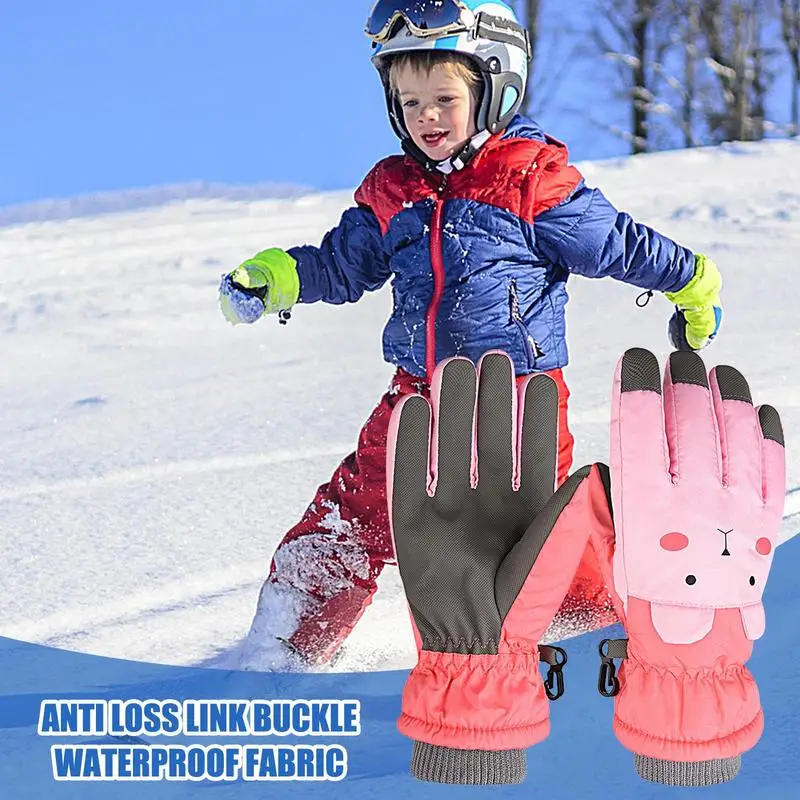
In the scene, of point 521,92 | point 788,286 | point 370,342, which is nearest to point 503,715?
point 521,92

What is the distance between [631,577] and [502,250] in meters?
0.75

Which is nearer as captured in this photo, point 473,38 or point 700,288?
point 473,38

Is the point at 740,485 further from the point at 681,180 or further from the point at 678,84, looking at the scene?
the point at 678,84

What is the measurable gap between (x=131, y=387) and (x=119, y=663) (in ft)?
7.20

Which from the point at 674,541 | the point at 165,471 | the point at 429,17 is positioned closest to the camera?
the point at 674,541

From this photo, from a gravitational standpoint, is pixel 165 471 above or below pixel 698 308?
below

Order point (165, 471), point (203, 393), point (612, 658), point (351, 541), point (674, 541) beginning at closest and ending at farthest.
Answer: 1. point (674, 541)
2. point (612, 658)
3. point (351, 541)
4. point (165, 471)
5. point (203, 393)

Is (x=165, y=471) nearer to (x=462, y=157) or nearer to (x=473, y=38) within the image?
(x=462, y=157)

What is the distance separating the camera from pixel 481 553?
6.08ft

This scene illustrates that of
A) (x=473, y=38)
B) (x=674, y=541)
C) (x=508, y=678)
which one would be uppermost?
(x=473, y=38)

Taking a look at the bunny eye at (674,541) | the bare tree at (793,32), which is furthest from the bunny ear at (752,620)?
the bare tree at (793,32)

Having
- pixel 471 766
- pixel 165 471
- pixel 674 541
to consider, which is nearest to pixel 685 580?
pixel 674 541

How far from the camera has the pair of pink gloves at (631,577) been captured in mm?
1724

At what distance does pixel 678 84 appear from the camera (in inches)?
703
